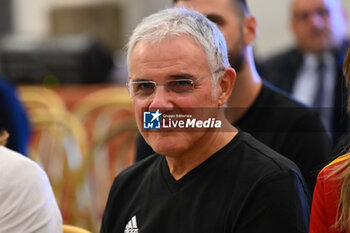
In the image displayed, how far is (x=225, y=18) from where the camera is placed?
6.61 ft

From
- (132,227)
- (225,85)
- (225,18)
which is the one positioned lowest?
(132,227)

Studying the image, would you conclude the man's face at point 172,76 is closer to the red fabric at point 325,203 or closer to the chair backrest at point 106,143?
the red fabric at point 325,203

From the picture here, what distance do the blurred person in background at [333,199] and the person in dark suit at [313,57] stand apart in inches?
66.9

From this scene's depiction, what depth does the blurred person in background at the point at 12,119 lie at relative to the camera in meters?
2.47

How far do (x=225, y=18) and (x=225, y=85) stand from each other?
541mm

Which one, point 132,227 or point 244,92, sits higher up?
point 244,92

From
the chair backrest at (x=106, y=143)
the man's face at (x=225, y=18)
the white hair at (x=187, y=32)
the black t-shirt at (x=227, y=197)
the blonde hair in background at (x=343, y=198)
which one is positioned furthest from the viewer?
the chair backrest at (x=106, y=143)

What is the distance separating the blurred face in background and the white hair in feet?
6.20

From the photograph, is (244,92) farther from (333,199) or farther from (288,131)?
(333,199)

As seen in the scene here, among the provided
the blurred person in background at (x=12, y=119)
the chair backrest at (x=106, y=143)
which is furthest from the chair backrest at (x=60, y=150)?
the blurred person in background at (x=12, y=119)

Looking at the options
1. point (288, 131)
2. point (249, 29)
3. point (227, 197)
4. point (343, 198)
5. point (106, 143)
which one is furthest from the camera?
point (106, 143)


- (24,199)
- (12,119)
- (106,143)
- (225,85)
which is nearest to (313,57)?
(106,143)

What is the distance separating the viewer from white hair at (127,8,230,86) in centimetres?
144

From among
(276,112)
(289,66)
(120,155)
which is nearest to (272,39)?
(289,66)
